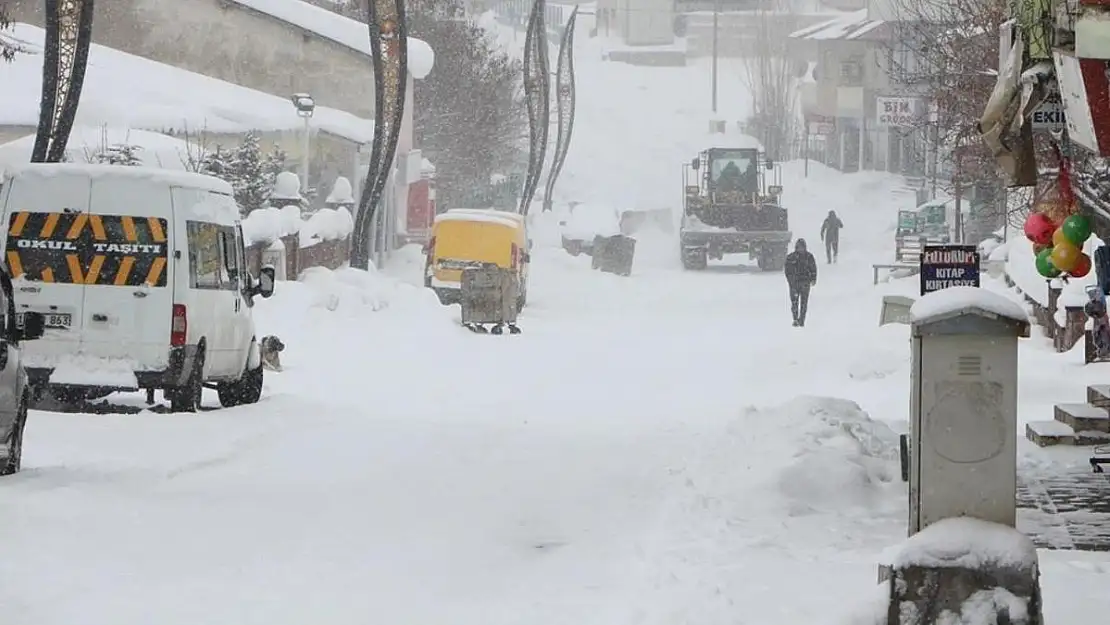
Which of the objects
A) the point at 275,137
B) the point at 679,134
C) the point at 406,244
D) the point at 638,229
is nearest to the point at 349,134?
the point at 275,137

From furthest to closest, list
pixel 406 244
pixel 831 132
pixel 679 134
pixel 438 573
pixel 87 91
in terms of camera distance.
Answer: pixel 679 134
pixel 831 132
pixel 406 244
pixel 87 91
pixel 438 573

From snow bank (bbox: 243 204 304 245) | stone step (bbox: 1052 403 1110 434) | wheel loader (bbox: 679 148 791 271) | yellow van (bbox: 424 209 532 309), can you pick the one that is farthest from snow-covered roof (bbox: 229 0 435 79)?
stone step (bbox: 1052 403 1110 434)

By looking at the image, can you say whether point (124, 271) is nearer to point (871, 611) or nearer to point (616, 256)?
point (871, 611)

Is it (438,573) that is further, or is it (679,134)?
(679,134)

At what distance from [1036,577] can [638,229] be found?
69.7 m

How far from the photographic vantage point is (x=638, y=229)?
76375mm

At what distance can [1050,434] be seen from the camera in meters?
14.5

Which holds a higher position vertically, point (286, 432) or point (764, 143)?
point (764, 143)

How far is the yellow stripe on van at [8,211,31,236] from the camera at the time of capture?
50.8 feet

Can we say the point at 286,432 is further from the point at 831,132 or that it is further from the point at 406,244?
the point at 831,132

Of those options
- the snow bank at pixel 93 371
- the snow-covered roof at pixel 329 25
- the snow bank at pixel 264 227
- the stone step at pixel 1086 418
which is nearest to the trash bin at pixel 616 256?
the snow-covered roof at pixel 329 25

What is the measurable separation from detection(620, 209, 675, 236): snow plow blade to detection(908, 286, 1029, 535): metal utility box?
6731 cm

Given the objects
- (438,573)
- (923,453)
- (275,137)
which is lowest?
(438,573)

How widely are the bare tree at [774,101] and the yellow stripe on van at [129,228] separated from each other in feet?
264
